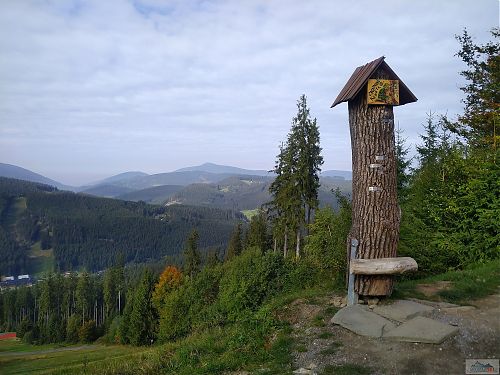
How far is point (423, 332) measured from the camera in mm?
5348

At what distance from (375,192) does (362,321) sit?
7.88 ft

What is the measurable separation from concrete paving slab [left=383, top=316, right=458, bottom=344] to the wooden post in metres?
1.15

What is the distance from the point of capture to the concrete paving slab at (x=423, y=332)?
17.0 feet

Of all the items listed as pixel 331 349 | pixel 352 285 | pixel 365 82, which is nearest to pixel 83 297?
pixel 352 285

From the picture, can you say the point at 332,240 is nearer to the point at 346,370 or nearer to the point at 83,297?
the point at 346,370

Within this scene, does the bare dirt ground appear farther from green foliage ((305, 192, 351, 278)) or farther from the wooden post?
green foliage ((305, 192, 351, 278))

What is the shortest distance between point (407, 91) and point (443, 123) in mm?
14804

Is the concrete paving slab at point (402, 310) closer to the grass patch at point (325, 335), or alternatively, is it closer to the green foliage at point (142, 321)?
the grass patch at point (325, 335)

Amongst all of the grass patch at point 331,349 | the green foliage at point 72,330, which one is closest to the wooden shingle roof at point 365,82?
the grass patch at point 331,349

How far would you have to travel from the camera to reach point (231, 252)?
178ft

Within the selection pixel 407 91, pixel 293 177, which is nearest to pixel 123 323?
pixel 293 177

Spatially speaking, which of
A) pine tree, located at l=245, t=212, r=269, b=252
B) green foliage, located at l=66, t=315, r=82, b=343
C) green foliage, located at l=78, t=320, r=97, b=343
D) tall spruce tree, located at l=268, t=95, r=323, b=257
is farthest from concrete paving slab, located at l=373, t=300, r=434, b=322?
green foliage, located at l=66, t=315, r=82, b=343

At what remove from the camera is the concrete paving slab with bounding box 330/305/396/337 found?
5.64 m

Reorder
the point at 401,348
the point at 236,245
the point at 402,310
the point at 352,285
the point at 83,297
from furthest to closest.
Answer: the point at 83,297 < the point at 236,245 < the point at 352,285 < the point at 402,310 < the point at 401,348
